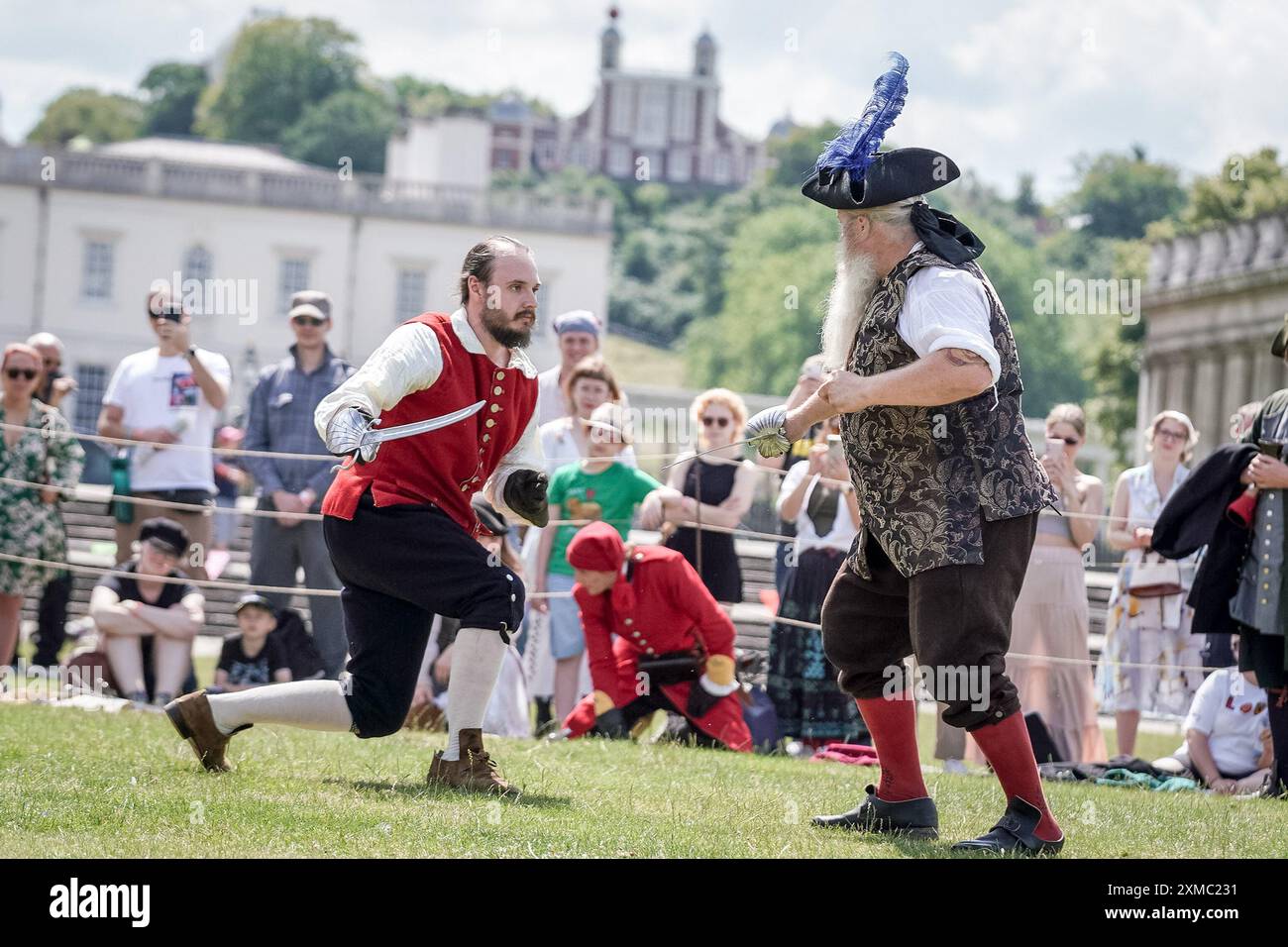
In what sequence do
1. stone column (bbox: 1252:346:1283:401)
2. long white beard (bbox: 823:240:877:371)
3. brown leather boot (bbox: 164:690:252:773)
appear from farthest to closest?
1. stone column (bbox: 1252:346:1283:401)
2. brown leather boot (bbox: 164:690:252:773)
3. long white beard (bbox: 823:240:877:371)

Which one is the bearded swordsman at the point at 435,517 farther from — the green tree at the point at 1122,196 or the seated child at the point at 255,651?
the green tree at the point at 1122,196

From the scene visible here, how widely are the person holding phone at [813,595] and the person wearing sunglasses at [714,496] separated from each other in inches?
11.5

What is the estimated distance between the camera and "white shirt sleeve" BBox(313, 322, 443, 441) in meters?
6.16

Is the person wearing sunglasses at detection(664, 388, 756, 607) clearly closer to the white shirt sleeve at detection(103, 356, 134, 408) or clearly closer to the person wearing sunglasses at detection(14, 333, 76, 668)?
the white shirt sleeve at detection(103, 356, 134, 408)

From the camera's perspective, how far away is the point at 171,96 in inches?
5965

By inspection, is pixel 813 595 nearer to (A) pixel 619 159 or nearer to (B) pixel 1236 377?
(B) pixel 1236 377

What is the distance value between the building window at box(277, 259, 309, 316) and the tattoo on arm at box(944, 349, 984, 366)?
2503 inches

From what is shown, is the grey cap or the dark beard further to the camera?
the grey cap

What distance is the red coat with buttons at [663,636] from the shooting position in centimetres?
980

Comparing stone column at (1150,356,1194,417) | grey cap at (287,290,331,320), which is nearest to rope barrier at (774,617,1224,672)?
grey cap at (287,290,331,320)

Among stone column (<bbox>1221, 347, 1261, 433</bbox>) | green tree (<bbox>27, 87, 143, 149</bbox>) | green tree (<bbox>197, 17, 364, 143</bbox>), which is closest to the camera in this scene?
stone column (<bbox>1221, 347, 1261, 433</bbox>)

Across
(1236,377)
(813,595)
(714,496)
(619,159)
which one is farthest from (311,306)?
(619,159)
